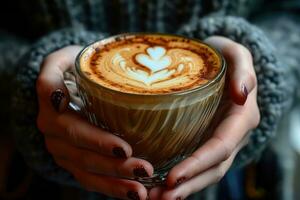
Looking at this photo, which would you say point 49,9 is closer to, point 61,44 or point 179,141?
point 61,44

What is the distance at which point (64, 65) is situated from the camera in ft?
1.48

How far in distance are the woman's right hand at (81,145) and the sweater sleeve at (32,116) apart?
0.12 ft

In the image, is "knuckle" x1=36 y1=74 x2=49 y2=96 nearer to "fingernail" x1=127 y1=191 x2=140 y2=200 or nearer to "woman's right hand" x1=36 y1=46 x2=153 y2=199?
"woman's right hand" x1=36 y1=46 x2=153 y2=199

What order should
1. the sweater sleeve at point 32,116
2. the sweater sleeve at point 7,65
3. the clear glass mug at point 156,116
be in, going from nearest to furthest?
the clear glass mug at point 156,116 → the sweater sleeve at point 32,116 → the sweater sleeve at point 7,65

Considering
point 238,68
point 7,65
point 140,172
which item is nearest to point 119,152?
point 140,172

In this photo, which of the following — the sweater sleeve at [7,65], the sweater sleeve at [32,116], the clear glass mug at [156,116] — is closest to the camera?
the clear glass mug at [156,116]

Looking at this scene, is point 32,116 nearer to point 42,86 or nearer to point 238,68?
point 42,86

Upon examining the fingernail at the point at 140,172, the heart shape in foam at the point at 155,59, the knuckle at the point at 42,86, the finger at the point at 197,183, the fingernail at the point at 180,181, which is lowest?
the finger at the point at 197,183

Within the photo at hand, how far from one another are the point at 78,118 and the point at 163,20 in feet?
0.81

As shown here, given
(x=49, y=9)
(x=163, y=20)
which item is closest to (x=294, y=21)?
(x=163, y=20)

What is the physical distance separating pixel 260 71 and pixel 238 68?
0.07 meters

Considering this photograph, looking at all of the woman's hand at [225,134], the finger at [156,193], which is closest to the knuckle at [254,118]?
the woman's hand at [225,134]

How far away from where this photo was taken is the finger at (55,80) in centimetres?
41

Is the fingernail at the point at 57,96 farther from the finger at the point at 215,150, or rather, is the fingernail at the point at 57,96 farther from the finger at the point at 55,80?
the finger at the point at 215,150
